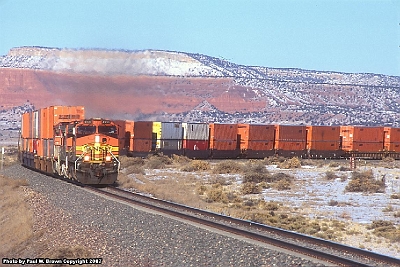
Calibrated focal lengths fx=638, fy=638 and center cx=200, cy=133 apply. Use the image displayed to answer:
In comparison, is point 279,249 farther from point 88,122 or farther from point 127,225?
point 88,122

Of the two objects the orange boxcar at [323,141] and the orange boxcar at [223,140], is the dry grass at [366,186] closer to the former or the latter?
the orange boxcar at [223,140]

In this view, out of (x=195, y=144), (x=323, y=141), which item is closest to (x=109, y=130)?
(x=195, y=144)

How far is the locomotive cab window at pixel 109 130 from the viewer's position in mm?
29344

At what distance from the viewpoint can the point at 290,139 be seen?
66812 mm

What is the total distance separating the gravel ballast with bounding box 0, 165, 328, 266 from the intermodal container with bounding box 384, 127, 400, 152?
53.5 meters

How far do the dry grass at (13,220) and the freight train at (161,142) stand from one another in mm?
2992

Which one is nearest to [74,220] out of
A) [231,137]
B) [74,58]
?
[74,58]

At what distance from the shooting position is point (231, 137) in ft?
209

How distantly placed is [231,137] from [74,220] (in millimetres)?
44737

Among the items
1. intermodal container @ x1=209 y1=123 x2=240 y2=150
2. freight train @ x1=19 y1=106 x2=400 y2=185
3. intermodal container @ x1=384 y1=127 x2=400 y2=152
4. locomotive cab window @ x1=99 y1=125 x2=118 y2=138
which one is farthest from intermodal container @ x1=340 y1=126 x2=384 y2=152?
locomotive cab window @ x1=99 y1=125 x2=118 y2=138

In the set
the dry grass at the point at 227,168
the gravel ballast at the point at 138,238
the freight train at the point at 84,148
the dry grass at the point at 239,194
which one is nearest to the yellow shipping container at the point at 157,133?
the dry grass at the point at 239,194

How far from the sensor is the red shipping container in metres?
66.1

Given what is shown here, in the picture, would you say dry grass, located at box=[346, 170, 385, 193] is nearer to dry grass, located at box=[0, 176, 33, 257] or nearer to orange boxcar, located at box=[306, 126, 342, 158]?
dry grass, located at box=[0, 176, 33, 257]

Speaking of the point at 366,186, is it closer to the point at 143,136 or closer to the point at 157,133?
the point at 143,136
